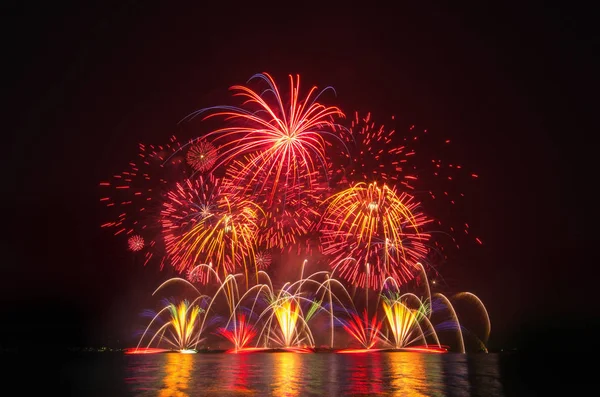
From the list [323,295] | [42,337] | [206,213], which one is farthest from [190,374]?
[42,337]

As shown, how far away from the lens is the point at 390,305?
48.1 metres

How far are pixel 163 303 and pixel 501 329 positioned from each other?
37.6 metres

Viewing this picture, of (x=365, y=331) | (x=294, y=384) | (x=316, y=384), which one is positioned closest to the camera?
(x=294, y=384)

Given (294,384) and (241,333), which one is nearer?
(294,384)

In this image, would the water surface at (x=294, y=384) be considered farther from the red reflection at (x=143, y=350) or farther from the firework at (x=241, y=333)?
the red reflection at (x=143, y=350)

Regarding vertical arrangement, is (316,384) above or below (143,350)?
below

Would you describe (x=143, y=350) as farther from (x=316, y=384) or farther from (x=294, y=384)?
(x=316, y=384)

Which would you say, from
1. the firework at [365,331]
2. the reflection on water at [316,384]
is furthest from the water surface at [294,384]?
the firework at [365,331]

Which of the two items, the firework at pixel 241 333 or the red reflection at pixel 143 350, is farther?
the red reflection at pixel 143 350

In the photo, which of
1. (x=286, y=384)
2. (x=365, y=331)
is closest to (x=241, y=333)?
(x=365, y=331)

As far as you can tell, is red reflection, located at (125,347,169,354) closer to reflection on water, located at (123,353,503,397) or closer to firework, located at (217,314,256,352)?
firework, located at (217,314,256,352)

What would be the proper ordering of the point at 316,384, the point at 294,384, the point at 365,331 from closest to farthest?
the point at 294,384 < the point at 316,384 < the point at 365,331

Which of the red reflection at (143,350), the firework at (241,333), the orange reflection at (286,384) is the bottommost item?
the orange reflection at (286,384)

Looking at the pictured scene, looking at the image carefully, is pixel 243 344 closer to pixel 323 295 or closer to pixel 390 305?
pixel 323 295
